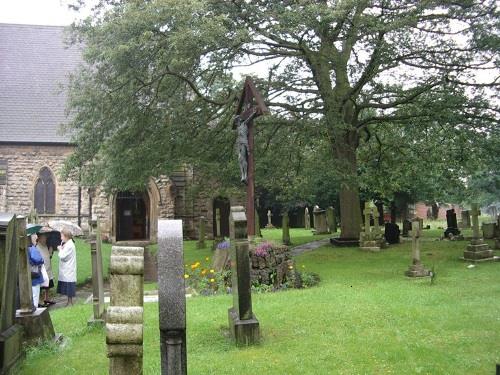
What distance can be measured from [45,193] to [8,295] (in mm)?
23106

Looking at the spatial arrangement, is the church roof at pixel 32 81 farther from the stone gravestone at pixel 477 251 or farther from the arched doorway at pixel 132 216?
the stone gravestone at pixel 477 251

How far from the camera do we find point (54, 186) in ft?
86.8

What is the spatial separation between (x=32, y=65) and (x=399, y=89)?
2165 cm

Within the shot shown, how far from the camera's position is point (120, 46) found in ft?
36.4

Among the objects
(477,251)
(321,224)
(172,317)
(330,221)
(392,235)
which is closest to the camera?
(172,317)

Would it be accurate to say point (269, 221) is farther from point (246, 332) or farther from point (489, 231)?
point (246, 332)

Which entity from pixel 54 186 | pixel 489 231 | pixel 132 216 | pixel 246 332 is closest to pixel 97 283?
pixel 246 332

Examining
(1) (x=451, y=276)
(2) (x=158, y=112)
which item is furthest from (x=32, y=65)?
(1) (x=451, y=276)

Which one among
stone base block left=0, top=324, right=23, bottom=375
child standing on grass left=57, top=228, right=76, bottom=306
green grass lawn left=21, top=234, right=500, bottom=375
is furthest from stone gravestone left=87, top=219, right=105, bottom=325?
child standing on grass left=57, top=228, right=76, bottom=306

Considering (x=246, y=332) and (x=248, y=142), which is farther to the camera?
(x=248, y=142)

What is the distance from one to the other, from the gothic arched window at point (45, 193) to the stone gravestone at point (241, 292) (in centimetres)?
2240

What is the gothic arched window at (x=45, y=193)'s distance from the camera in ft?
86.3

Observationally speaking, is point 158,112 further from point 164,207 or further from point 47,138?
point 47,138

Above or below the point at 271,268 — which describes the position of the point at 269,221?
above
